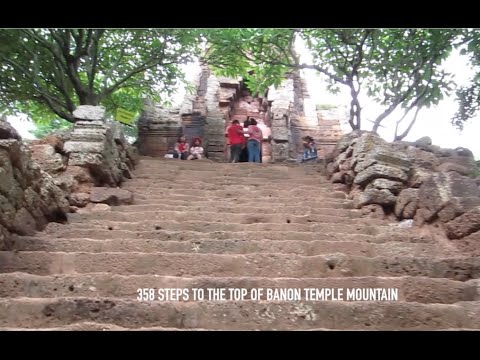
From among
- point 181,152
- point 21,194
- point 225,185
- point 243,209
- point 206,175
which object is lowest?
point 243,209

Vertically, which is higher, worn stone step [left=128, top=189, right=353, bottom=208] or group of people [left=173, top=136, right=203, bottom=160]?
group of people [left=173, top=136, right=203, bottom=160]

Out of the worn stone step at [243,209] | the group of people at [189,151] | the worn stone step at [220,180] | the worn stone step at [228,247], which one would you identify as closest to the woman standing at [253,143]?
the group of people at [189,151]

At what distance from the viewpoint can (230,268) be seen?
3309 mm

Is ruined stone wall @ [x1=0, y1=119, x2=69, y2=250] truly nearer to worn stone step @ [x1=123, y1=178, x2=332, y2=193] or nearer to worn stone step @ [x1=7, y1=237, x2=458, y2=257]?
worn stone step @ [x1=7, y1=237, x2=458, y2=257]

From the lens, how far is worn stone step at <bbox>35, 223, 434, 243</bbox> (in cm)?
399

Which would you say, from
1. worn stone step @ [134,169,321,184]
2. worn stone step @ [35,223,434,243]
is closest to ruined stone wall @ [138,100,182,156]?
worn stone step @ [134,169,321,184]

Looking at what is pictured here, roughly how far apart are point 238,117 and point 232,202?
10992 millimetres

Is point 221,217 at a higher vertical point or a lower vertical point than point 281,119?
lower

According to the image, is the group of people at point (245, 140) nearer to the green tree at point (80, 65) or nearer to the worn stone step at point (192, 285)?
the green tree at point (80, 65)

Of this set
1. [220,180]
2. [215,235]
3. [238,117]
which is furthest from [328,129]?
[215,235]

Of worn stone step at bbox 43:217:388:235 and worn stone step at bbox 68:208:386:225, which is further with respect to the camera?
worn stone step at bbox 68:208:386:225

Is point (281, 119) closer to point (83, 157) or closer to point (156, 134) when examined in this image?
point (156, 134)
